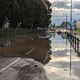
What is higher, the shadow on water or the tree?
the tree

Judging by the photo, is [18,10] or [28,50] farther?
[18,10]

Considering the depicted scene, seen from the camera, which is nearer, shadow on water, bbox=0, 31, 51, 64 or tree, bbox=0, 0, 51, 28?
shadow on water, bbox=0, 31, 51, 64

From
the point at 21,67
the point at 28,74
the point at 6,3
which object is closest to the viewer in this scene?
the point at 28,74

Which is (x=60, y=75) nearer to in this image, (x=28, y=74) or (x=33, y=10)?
(x=28, y=74)

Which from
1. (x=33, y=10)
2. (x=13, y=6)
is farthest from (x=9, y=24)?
(x=13, y=6)

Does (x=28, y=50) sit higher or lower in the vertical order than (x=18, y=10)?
lower

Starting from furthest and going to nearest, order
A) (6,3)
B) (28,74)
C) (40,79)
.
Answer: (6,3)
(28,74)
(40,79)

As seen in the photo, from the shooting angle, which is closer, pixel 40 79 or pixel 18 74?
pixel 40 79

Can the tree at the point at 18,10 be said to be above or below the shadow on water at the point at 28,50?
above

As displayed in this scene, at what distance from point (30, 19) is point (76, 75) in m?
62.6

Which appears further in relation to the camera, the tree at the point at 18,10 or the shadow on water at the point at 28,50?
the tree at the point at 18,10

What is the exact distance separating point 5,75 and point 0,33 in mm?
33580

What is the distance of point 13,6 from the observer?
48.5 meters

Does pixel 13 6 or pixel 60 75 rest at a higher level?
pixel 13 6
